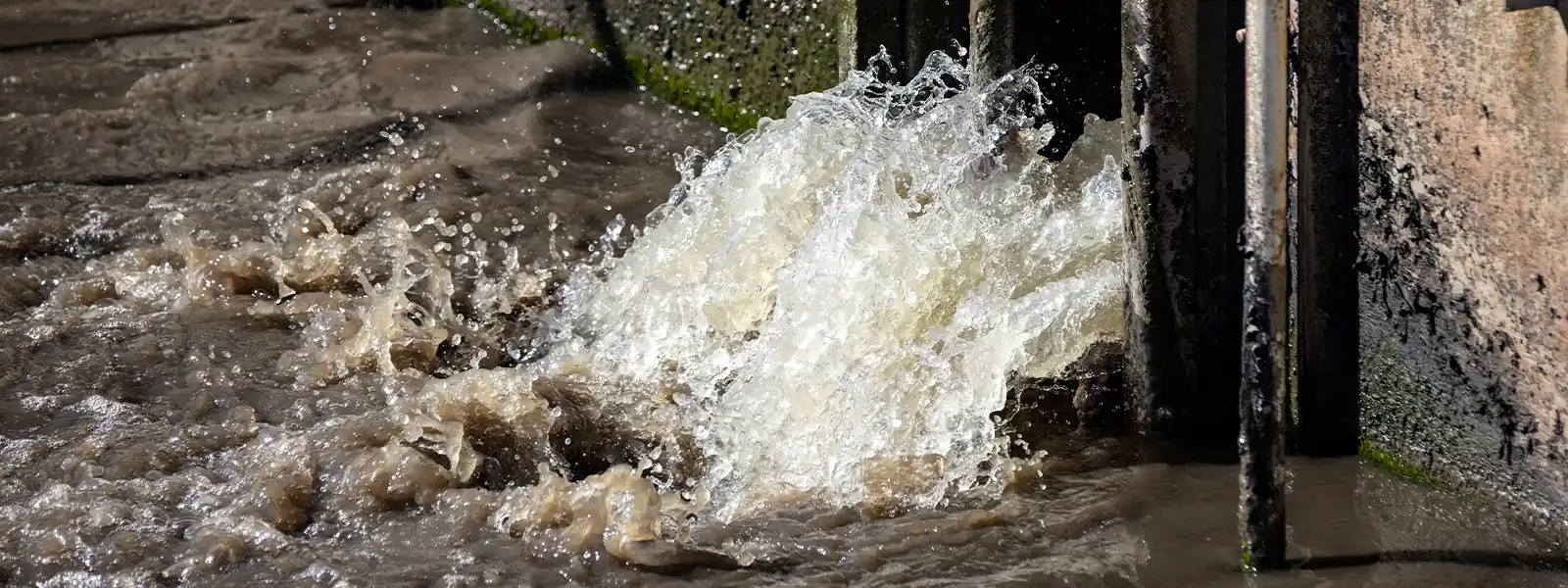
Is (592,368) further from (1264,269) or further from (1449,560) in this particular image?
(1449,560)

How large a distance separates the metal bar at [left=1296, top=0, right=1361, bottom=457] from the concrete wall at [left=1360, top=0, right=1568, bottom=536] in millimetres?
27

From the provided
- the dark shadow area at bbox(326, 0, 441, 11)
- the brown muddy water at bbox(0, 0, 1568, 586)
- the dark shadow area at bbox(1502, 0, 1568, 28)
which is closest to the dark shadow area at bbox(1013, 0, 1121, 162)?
the brown muddy water at bbox(0, 0, 1568, 586)

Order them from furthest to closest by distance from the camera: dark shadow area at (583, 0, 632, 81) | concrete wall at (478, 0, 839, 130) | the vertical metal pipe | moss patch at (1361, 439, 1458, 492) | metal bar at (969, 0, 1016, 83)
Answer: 1. dark shadow area at (583, 0, 632, 81)
2. concrete wall at (478, 0, 839, 130)
3. metal bar at (969, 0, 1016, 83)
4. moss patch at (1361, 439, 1458, 492)
5. the vertical metal pipe

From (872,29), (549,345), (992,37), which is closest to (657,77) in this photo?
(872,29)

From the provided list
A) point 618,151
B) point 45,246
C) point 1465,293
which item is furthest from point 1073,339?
point 45,246

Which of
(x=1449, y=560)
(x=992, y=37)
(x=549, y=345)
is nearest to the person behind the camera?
(x=1449, y=560)

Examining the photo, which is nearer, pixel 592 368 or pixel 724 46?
pixel 592 368

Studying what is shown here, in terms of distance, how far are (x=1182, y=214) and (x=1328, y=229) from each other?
31 centimetres

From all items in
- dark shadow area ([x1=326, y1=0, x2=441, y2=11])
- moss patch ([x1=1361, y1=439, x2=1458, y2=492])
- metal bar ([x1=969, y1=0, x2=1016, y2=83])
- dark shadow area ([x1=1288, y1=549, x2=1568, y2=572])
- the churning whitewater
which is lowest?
dark shadow area ([x1=1288, y1=549, x2=1568, y2=572])

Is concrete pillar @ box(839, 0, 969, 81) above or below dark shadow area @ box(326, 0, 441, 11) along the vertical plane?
below

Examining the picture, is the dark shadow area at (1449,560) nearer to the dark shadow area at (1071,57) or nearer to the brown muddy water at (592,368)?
the brown muddy water at (592,368)

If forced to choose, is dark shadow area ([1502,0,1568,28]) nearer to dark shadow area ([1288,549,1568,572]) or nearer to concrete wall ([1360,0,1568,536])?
concrete wall ([1360,0,1568,536])

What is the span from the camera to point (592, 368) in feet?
13.0

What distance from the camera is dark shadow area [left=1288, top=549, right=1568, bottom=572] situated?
268cm
